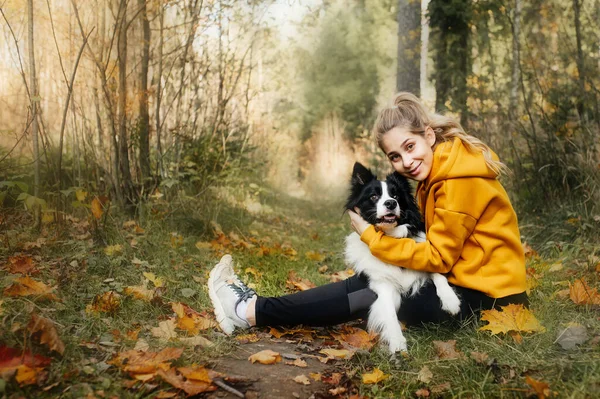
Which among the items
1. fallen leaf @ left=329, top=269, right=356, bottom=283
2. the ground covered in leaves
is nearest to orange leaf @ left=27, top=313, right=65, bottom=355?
the ground covered in leaves

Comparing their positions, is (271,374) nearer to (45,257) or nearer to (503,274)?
(503,274)

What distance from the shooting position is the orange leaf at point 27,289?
2550mm

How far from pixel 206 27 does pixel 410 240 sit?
12.0ft

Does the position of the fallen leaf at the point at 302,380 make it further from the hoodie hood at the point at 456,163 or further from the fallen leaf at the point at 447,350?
the hoodie hood at the point at 456,163

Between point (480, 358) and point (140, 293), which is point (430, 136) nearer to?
point (480, 358)

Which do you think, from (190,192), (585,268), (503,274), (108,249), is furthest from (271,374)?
(190,192)

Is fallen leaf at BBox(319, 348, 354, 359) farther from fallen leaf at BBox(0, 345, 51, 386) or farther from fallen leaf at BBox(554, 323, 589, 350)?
fallen leaf at BBox(0, 345, 51, 386)

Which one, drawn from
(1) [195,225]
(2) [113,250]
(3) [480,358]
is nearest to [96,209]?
(2) [113,250]

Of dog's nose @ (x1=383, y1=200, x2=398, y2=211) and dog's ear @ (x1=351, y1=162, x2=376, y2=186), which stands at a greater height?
dog's ear @ (x1=351, y1=162, x2=376, y2=186)

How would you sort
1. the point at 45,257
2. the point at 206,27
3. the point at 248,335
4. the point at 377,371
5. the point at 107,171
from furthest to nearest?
the point at 206,27, the point at 107,171, the point at 45,257, the point at 248,335, the point at 377,371

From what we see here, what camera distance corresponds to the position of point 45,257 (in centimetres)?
338

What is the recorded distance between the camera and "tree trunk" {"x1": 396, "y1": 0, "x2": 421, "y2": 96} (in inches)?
360

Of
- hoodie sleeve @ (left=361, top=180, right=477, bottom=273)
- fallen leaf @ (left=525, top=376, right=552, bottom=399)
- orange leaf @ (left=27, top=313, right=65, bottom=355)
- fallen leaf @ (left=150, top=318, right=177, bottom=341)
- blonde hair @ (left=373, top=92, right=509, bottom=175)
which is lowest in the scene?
fallen leaf @ (left=150, top=318, right=177, bottom=341)

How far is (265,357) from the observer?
2475mm
